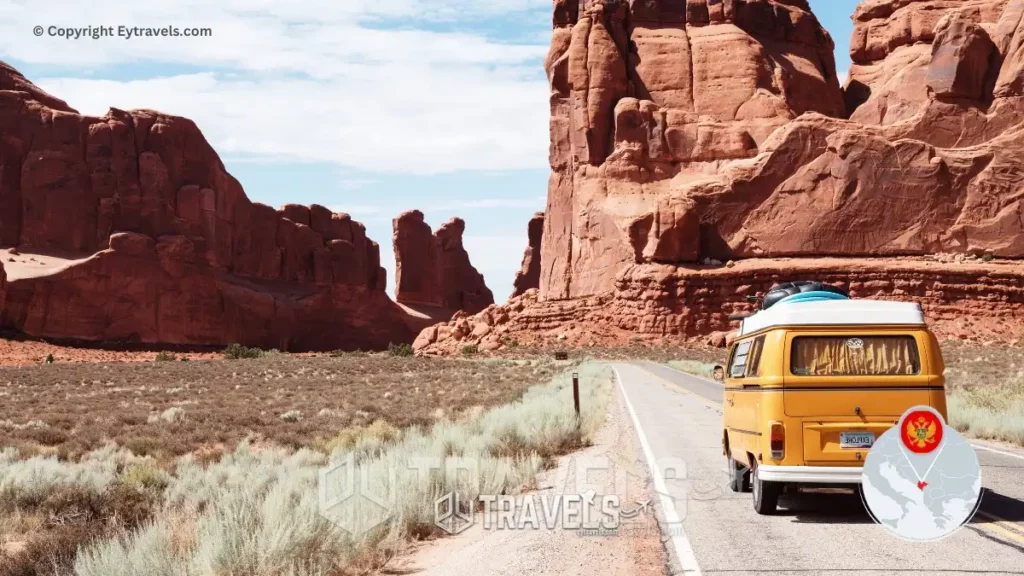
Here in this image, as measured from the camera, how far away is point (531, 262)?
12938 centimetres

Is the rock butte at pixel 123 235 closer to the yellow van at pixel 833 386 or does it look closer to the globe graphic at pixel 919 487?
the yellow van at pixel 833 386

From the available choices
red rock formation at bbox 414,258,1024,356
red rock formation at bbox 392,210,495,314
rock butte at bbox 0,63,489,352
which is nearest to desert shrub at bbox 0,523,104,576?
red rock formation at bbox 414,258,1024,356

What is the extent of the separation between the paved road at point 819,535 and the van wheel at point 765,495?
0.40 feet

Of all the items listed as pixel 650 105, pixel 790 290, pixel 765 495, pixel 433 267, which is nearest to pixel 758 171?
pixel 650 105

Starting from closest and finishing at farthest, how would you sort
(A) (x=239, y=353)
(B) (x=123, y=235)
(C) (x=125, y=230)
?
(A) (x=239, y=353), (B) (x=123, y=235), (C) (x=125, y=230)

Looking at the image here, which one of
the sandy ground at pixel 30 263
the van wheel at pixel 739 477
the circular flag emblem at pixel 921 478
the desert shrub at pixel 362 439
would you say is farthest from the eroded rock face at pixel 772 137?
the circular flag emblem at pixel 921 478

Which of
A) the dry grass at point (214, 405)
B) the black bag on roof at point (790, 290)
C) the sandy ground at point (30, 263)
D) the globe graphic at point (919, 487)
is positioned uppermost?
the sandy ground at point (30, 263)

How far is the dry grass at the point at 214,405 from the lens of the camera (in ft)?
60.0

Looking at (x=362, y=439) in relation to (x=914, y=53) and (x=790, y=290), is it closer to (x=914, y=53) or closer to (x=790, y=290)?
(x=790, y=290)

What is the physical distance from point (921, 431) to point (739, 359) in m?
2.86

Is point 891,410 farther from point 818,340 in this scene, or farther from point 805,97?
point 805,97

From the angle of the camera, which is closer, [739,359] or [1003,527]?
[1003,527]

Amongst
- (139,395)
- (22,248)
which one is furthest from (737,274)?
(22,248)

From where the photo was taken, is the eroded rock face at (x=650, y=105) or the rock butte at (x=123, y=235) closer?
the eroded rock face at (x=650, y=105)
